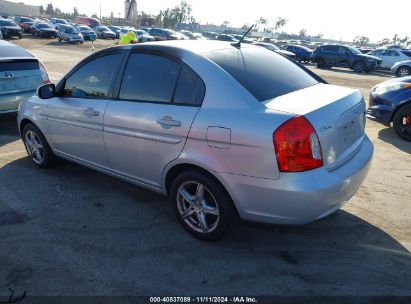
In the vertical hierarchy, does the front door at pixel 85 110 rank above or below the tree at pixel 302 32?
above

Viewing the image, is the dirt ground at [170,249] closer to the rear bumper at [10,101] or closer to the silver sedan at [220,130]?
the silver sedan at [220,130]

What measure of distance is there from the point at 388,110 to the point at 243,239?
4.82 meters

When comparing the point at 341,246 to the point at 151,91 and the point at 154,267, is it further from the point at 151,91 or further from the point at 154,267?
the point at 151,91

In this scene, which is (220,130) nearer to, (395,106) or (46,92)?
(46,92)

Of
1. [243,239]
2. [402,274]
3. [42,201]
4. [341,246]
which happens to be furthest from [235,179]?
[42,201]

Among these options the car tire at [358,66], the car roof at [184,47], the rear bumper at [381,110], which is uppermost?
the car roof at [184,47]

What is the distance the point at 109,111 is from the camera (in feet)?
12.3

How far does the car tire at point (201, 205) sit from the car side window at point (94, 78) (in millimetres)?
1370

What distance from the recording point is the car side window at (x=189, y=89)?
10.2 feet

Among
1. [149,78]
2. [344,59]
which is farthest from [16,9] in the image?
[149,78]

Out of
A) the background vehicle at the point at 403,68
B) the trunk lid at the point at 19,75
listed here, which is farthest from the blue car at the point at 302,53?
the trunk lid at the point at 19,75

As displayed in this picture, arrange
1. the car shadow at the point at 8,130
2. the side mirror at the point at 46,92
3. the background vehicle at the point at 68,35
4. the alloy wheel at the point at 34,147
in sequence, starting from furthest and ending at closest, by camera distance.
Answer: the background vehicle at the point at 68,35 < the car shadow at the point at 8,130 < the alloy wheel at the point at 34,147 < the side mirror at the point at 46,92

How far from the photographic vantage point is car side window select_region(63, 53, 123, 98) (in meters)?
3.89

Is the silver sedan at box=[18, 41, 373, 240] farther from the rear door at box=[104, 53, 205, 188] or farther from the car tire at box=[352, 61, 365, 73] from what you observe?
the car tire at box=[352, 61, 365, 73]
